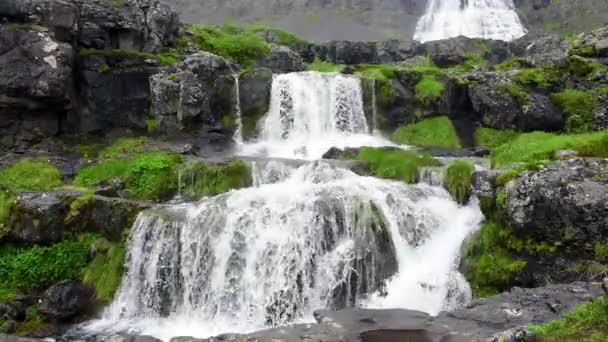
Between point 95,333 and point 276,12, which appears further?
point 276,12

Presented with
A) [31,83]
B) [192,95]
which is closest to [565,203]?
[192,95]

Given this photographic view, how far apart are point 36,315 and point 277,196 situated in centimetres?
755

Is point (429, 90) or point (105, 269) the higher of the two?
point (429, 90)

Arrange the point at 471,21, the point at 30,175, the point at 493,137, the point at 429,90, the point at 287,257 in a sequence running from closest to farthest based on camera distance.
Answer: the point at 287,257, the point at 30,175, the point at 493,137, the point at 429,90, the point at 471,21

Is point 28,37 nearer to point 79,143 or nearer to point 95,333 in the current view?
point 79,143

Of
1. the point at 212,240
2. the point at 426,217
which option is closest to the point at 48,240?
the point at 212,240

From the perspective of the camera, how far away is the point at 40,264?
16.4 meters

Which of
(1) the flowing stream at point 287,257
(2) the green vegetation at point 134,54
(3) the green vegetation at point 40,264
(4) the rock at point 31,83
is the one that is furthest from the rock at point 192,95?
(3) the green vegetation at point 40,264

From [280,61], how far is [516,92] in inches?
602

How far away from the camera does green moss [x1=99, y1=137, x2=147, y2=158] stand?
23.3 metres

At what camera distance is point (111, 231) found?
54.7 feet

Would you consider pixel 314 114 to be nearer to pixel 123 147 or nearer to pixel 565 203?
pixel 123 147

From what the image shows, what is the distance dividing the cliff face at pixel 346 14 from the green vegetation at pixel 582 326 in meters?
73.1

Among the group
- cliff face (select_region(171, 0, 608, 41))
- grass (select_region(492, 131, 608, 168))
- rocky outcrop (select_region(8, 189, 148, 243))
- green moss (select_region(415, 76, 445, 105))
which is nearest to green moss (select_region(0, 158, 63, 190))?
rocky outcrop (select_region(8, 189, 148, 243))
